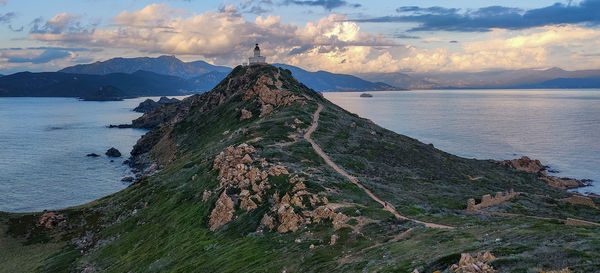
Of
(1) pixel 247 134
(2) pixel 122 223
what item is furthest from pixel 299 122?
(2) pixel 122 223

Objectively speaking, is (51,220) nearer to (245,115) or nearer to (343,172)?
(343,172)

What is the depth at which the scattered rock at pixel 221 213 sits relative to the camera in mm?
60344

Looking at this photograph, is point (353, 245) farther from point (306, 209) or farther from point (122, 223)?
point (122, 223)

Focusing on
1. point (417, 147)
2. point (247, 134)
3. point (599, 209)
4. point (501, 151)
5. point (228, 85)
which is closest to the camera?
point (599, 209)

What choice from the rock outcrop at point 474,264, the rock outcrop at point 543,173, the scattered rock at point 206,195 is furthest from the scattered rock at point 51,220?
the rock outcrop at point 543,173

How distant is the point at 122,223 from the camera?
81250 millimetres

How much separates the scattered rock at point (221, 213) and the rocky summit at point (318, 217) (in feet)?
0.76

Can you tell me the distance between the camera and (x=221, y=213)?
2435 inches

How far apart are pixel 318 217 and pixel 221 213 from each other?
19.1 meters

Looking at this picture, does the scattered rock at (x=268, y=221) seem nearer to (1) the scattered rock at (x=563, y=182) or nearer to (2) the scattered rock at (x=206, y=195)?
(2) the scattered rock at (x=206, y=195)

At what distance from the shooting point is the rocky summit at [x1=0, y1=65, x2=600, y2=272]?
1300 inches

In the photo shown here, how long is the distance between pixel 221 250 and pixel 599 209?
8015 cm

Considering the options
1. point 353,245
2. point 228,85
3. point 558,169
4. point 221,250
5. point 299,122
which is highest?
Answer: point 228,85

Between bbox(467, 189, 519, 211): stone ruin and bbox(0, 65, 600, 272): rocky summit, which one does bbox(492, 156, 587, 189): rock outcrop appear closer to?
bbox(0, 65, 600, 272): rocky summit
